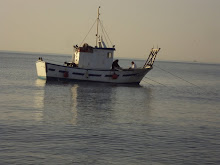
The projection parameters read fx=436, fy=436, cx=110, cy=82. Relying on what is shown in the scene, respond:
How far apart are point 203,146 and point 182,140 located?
127 centimetres

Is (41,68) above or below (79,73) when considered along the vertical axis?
above

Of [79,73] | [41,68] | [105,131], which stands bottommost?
[105,131]

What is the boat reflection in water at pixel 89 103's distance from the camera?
974 inches

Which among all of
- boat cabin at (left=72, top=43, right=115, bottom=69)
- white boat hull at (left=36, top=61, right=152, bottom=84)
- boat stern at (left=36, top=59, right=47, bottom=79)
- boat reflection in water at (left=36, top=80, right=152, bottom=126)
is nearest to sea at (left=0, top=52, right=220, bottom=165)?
boat reflection in water at (left=36, top=80, right=152, bottom=126)

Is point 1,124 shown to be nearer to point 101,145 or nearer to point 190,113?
point 101,145

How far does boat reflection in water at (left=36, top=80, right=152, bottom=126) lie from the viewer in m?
24.7

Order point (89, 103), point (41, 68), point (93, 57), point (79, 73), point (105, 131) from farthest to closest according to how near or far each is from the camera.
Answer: point (41, 68) < point (93, 57) < point (79, 73) < point (89, 103) < point (105, 131)

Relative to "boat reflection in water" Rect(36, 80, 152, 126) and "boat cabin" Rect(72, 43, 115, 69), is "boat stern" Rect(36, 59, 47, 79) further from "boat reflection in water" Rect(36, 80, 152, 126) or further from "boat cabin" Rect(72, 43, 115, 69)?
"boat cabin" Rect(72, 43, 115, 69)

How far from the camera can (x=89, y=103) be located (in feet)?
105

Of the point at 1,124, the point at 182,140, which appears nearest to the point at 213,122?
the point at 182,140

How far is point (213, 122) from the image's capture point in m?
26.0

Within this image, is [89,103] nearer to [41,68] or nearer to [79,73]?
[79,73]

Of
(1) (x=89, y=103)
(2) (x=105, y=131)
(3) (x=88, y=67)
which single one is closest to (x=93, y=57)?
(3) (x=88, y=67)

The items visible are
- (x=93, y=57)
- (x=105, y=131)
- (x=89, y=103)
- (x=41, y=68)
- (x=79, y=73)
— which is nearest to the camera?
(x=105, y=131)
